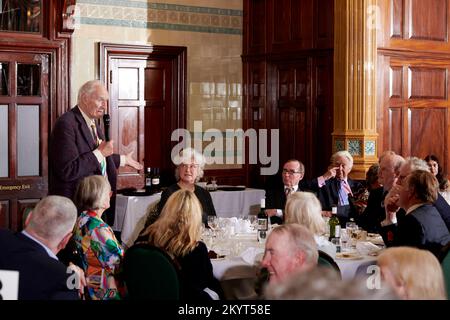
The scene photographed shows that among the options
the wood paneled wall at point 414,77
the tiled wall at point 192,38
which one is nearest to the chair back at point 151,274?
the tiled wall at point 192,38

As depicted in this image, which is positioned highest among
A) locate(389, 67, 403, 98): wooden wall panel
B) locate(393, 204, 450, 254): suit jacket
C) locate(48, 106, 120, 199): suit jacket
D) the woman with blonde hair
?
locate(389, 67, 403, 98): wooden wall panel

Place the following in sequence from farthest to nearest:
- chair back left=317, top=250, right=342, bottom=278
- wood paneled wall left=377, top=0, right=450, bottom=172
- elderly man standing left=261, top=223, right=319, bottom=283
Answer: wood paneled wall left=377, top=0, right=450, bottom=172 → chair back left=317, top=250, right=342, bottom=278 → elderly man standing left=261, top=223, right=319, bottom=283

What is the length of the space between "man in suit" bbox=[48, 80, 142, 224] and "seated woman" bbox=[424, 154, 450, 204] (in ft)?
10.4

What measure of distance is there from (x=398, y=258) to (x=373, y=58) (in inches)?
242

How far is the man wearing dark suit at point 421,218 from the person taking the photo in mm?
4973

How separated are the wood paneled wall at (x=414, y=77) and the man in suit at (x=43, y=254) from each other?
5.60 m

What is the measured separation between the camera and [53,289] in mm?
3553

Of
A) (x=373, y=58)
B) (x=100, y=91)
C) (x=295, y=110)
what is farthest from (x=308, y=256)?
(x=295, y=110)

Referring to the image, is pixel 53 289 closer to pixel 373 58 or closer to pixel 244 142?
pixel 373 58

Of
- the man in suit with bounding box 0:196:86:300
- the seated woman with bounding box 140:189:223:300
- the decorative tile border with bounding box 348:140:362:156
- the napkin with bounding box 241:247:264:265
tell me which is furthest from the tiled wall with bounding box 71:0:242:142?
the man in suit with bounding box 0:196:86:300

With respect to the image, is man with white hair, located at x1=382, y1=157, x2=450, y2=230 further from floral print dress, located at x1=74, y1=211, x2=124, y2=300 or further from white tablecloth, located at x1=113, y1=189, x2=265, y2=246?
white tablecloth, located at x1=113, y1=189, x2=265, y2=246

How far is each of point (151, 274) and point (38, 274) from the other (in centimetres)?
96

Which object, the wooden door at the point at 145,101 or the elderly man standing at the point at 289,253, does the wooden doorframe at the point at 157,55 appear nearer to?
the wooden door at the point at 145,101

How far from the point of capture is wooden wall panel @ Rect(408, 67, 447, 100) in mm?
9164
